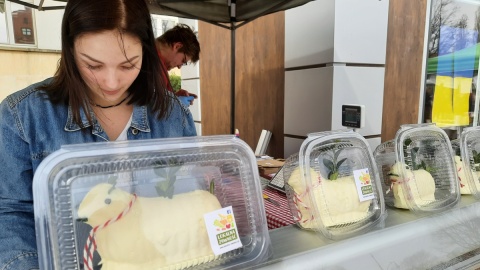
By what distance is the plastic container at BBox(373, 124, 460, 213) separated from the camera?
2.66 ft

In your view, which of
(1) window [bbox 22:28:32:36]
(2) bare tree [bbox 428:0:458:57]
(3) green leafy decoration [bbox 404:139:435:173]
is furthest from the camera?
(1) window [bbox 22:28:32:36]

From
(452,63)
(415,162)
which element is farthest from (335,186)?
(452,63)

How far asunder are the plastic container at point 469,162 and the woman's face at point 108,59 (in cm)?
97

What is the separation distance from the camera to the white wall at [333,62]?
260cm

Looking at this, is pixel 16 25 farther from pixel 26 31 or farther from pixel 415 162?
pixel 415 162

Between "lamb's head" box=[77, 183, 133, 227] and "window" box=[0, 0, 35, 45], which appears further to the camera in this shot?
"window" box=[0, 0, 35, 45]

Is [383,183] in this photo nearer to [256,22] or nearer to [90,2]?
[90,2]

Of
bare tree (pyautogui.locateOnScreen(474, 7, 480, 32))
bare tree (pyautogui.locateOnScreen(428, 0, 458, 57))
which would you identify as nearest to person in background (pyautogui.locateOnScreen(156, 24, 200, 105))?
bare tree (pyautogui.locateOnScreen(428, 0, 458, 57))

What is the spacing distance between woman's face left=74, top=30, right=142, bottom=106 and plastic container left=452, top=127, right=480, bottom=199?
0.97 m

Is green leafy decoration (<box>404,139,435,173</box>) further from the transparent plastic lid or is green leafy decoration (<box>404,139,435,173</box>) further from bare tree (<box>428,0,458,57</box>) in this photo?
bare tree (<box>428,0,458,57</box>)

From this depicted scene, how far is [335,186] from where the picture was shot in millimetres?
704

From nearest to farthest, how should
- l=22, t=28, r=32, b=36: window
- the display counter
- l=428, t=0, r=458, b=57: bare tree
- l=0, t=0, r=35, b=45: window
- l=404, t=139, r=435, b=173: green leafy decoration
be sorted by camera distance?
the display counter, l=404, t=139, r=435, b=173: green leafy decoration, l=428, t=0, r=458, b=57: bare tree, l=0, t=0, r=35, b=45: window, l=22, t=28, r=32, b=36: window

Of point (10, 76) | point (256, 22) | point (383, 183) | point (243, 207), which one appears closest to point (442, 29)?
point (256, 22)

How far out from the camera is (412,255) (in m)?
0.73
